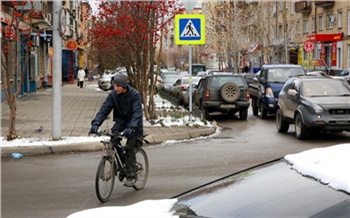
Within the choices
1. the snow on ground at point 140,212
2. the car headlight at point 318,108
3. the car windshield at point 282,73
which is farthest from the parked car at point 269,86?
the snow on ground at point 140,212

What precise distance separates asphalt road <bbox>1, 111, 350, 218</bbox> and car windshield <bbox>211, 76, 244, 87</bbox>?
15.9 feet

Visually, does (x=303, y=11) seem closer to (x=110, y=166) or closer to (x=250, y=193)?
(x=110, y=166)

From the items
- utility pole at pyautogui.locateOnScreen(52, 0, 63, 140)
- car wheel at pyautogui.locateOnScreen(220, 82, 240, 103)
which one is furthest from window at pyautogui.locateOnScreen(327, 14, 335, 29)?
utility pole at pyautogui.locateOnScreen(52, 0, 63, 140)

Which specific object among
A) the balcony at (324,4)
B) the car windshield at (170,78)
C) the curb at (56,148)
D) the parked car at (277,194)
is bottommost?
the curb at (56,148)

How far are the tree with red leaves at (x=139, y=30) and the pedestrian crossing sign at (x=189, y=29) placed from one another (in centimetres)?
111

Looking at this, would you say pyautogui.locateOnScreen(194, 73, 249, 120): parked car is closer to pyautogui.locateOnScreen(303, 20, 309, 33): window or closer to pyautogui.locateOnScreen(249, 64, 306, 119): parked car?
pyautogui.locateOnScreen(249, 64, 306, 119): parked car

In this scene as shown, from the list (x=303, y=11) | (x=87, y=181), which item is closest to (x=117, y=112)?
(x=87, y=181)

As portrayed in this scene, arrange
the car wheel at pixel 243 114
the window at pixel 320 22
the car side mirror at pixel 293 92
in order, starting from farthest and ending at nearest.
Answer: the window at pixel 320 22 < the car wheel at pixel 243 114 < the car side mirror at pixel 293 92

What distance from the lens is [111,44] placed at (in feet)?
62.3

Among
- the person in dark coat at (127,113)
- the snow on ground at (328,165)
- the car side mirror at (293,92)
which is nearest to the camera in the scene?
the snow on ground at (328,165)

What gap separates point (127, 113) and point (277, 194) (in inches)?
199

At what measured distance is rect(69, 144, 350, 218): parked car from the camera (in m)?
2.71

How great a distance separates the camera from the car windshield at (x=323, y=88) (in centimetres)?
1427

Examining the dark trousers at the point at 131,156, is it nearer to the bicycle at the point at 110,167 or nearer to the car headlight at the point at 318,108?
the bicycle at the point at 110,167
